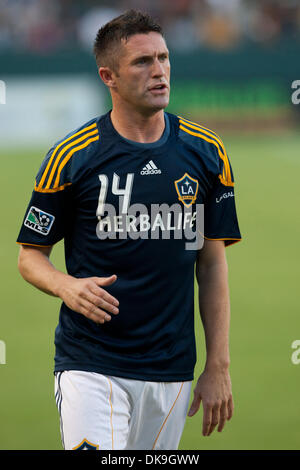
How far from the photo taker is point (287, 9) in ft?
96.4

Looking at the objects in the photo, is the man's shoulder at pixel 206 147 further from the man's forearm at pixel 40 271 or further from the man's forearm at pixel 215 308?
the man's forearm at pixel 40 271

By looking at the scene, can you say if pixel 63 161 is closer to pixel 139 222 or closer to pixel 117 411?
pixel 139 222

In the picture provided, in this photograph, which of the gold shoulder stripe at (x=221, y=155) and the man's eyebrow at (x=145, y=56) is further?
the gold shoulder stripe at (x=221, y=155)

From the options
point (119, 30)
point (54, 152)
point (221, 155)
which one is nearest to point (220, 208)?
point (221, 155)

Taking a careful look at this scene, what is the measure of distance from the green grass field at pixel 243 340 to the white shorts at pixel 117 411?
218cm

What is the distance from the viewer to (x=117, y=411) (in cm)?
368

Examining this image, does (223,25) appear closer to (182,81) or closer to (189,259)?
(182,81)

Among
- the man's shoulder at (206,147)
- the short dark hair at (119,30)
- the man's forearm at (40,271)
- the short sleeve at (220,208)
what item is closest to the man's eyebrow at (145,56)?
the short dark hair at (119,30)

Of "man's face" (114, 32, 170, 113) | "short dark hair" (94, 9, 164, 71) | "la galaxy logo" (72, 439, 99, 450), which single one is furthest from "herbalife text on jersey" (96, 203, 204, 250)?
"la galaxy logo" (72, 439, 99, 450)

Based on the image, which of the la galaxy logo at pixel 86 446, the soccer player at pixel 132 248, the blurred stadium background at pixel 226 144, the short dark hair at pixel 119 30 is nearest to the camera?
the la galaxy logo at pixel 86 446

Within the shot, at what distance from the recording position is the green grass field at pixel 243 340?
6262 millimetres

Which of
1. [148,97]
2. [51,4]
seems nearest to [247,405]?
[148,97]

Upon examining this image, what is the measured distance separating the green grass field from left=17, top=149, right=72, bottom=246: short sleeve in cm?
248
